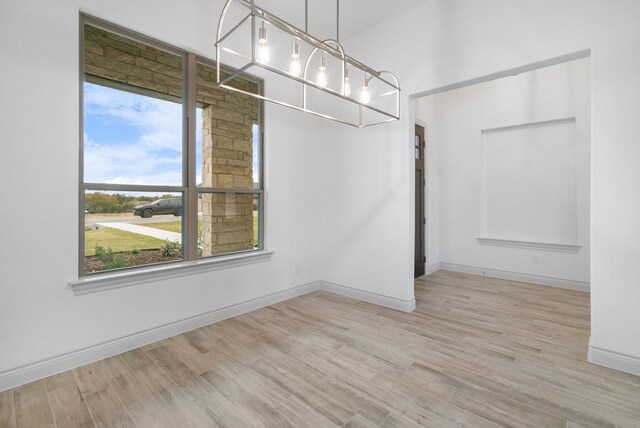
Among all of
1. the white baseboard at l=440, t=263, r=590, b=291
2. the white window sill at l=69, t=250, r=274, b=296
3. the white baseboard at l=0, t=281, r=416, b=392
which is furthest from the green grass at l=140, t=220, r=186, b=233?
the white baseboard at l=440, t=263, r=590, b=291

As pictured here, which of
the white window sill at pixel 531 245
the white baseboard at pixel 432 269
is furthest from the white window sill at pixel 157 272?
the white window sill at pixel 531 245

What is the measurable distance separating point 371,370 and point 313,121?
10.2 ft

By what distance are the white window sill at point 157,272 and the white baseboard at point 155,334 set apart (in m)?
0.44

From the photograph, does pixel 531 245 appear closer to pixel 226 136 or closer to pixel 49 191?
pixel 226 136

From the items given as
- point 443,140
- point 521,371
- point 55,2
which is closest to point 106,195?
point 55,2

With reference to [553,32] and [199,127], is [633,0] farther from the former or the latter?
[199,127]

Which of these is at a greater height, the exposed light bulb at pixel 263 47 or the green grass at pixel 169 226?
the exposed light bulb at pixel 263 47

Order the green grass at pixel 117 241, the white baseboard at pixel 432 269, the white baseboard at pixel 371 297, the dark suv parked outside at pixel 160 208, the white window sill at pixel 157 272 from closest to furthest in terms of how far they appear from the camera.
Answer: the white window sill at pixel 157 272, the green grass at pixel 117 241, the dark suv parked outside at pixel 160 208, the white baseboard at pixel 371 297, the white baseboard at pixel 432 269

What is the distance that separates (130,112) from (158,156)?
42 centimetres

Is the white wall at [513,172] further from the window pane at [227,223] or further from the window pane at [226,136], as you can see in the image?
the window pane at [227,223]

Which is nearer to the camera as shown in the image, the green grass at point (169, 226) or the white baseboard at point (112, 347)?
the white baseboard at point (112, 347)

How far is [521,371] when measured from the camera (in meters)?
2.19

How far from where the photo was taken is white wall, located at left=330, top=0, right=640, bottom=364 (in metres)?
2.14

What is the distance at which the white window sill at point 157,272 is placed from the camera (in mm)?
2287
